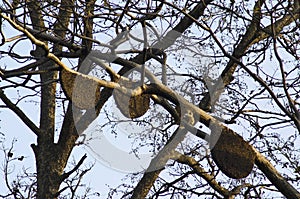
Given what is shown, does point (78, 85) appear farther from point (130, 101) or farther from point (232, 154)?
point (232, 154)

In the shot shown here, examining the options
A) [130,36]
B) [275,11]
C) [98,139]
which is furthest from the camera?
[98,139]

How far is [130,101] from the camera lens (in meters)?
6.53

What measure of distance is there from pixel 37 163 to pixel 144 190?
1459 millimetres

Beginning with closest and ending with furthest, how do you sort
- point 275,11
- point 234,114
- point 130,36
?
point 275,11 → point 130,36 → point 234,114

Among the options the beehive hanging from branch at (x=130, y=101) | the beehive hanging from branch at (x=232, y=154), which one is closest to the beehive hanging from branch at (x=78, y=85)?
the beehive hanging from branch at (x=130, y=101)

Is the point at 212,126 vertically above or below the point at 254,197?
below

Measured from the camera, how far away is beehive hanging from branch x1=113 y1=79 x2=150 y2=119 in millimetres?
6367

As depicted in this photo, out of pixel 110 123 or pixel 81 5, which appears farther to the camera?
pixel 110 123

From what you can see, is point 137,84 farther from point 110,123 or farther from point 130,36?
point 110,123

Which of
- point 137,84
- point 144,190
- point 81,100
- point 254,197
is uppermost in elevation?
point 254,197

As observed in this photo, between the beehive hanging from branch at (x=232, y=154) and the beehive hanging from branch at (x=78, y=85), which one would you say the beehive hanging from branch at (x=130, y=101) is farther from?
the beehive hanging from branch at (x=232, y=154)

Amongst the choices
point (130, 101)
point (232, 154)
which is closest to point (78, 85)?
point (130, 101)

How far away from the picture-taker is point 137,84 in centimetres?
644

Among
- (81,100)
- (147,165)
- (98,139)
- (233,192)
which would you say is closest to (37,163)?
(98,139)
